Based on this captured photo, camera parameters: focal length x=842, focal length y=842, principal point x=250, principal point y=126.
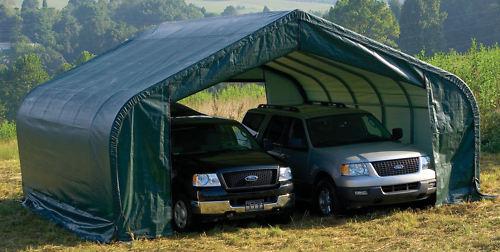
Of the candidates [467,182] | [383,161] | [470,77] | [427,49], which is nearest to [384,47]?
[383,161]

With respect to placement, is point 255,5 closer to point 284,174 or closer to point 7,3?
point 7,3

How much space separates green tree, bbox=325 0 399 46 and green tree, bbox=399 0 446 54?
1945mm

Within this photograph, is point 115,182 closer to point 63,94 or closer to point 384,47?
point 63,94

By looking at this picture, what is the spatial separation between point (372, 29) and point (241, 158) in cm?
8435

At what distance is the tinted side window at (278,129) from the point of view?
14.7 metres

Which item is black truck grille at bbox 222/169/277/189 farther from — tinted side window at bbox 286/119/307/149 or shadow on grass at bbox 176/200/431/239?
tinted side window at bbox 286/119/307/149

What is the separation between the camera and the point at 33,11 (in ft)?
460

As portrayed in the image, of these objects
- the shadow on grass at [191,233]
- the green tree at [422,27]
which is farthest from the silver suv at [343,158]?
the green tree at [422,27]

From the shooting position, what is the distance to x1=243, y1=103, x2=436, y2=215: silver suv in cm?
1277

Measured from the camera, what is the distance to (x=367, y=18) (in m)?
96.1

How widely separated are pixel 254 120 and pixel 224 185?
407cm

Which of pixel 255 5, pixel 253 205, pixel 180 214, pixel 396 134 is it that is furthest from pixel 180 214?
pixel 255 5

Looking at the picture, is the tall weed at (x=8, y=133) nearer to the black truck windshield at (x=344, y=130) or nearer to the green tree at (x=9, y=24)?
the black truck windshield at (x=344, y=130)

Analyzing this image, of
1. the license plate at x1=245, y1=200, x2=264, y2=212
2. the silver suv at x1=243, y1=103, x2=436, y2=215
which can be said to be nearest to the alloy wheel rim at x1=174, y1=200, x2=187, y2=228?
the license plate at x1=245, y1=200, x2=264, y2=212
